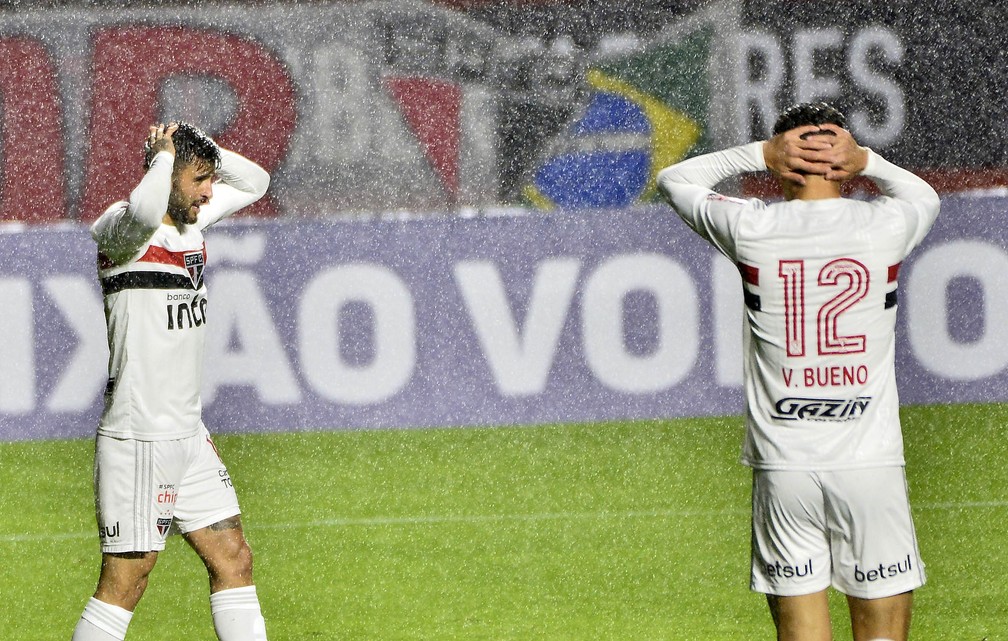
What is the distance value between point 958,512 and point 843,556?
364 cm

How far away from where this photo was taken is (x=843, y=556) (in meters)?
2.79

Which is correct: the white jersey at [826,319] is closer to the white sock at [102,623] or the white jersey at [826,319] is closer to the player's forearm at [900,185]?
the player's forearm at [900,185]

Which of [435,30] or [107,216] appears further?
[435,30]

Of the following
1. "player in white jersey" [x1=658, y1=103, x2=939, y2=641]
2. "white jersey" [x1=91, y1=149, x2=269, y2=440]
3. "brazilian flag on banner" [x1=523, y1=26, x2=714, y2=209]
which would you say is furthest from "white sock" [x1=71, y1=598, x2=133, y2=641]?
"brazilian flag on banner" [x1=523, y1=26, x2=714, y2=209]

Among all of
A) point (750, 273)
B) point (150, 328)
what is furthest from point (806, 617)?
point (150, 328)

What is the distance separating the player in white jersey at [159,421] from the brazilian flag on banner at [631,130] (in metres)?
5.29

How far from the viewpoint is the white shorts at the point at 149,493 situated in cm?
357

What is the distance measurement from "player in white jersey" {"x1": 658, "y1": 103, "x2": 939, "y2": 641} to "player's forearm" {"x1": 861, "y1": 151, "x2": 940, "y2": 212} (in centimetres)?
1

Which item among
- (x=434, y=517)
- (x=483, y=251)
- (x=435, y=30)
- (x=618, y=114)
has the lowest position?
(x=434, y=517)

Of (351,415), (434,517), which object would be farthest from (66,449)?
(434,517)

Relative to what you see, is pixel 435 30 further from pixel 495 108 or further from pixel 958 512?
pixel 958 512

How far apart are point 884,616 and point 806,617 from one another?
153mm

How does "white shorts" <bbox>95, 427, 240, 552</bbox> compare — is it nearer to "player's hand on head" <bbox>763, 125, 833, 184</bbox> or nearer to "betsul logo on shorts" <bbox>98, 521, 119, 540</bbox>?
"betsul logo on shorts" <bbox>98, 521, 119, 540</bbox>

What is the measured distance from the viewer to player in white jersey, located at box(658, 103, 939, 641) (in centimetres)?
277
